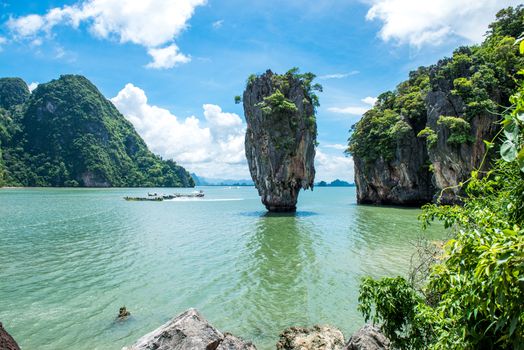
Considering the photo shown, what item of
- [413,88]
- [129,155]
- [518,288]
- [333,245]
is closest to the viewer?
[518,288]

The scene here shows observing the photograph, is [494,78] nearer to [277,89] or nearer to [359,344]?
[277,89]

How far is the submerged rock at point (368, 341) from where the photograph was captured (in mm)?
5957

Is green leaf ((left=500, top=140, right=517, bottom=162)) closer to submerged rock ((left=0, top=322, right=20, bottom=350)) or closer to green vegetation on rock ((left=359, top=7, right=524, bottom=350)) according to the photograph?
green vegetation on rock ((left=359, top=7, right=524, bottom=350))

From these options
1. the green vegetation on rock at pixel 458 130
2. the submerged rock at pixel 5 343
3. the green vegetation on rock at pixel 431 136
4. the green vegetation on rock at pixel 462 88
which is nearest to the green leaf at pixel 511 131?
the submerged rock at pixel 5 343

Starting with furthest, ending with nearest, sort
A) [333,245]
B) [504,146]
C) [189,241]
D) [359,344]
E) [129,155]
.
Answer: [129,155]
[189,241]
[333,245]
[359,344]
[504,146]

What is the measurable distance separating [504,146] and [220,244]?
19146mm

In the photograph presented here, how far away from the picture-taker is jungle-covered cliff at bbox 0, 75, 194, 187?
124125 mm

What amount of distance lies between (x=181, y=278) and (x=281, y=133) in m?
25.0

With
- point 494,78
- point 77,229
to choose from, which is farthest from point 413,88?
point 77,229

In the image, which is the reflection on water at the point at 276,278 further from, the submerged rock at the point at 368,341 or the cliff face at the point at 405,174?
the cliff face at the point at 405,174

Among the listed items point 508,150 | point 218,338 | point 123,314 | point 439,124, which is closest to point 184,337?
point 218,338

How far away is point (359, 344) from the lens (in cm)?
600

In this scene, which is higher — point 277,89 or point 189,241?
point 277,89

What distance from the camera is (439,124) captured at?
1293 inches
